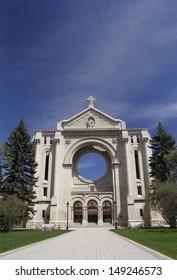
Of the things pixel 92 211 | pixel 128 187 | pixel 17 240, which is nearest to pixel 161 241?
pixel 17 240

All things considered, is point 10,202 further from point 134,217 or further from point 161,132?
point 161,132

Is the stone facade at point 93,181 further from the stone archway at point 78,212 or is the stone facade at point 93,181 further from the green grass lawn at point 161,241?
the green grass lawn at point 161,241

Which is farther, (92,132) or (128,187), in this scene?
(92,132)

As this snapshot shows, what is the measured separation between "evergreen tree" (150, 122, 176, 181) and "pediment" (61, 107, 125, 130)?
990cm

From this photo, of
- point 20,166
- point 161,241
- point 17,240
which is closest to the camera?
point 161,241

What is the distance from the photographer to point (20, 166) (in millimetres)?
36250

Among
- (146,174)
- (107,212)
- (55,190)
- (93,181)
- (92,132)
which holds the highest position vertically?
(92,132)

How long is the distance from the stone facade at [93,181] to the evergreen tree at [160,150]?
19.3ft

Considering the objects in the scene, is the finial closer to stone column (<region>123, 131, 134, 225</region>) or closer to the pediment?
the pediment

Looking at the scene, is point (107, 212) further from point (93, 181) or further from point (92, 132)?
point (92, 132)

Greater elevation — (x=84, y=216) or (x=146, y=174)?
(x=146, y=174)

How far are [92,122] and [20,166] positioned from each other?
62.0 feet

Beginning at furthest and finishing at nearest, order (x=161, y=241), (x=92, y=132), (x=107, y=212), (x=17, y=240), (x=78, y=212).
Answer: (x=92, y=132), (x=78, y=212), (x=107, y=212), (x=17, y=240), (x=161, y=241)

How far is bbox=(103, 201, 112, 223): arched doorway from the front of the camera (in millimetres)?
44728
